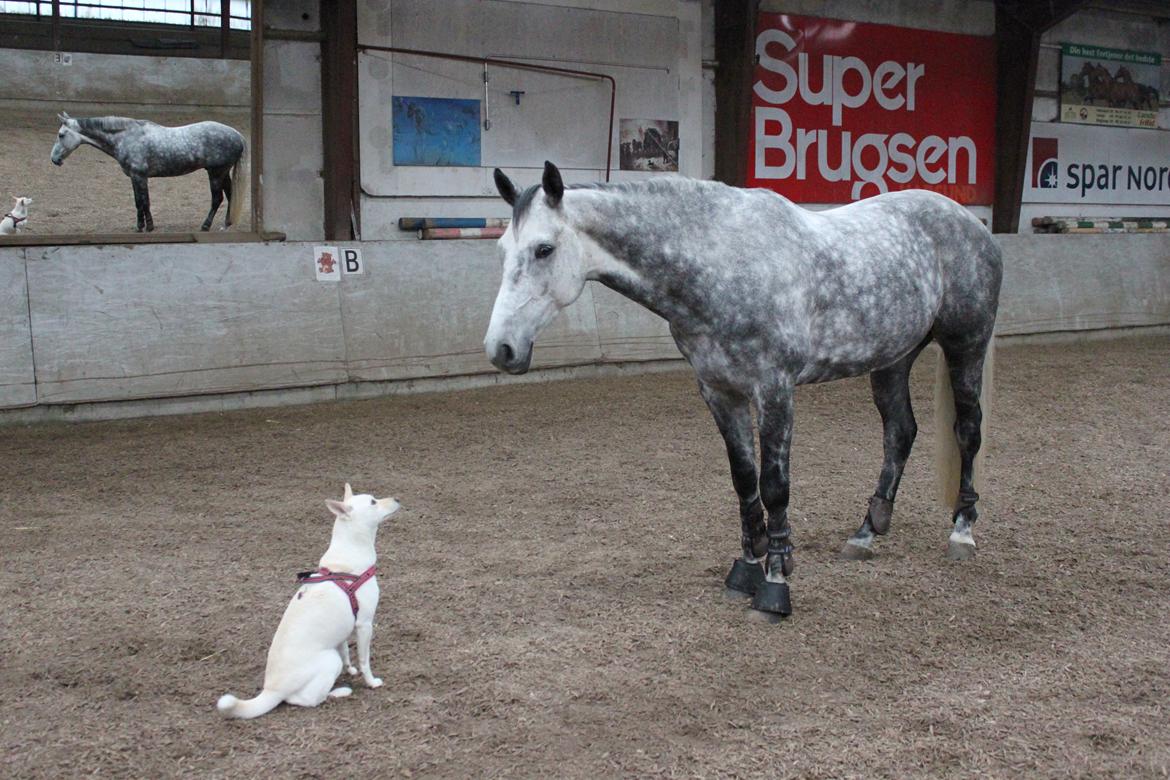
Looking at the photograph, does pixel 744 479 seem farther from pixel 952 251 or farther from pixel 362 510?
pixel 362 510

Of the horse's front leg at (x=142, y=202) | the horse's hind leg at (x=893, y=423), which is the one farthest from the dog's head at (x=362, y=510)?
the horse's front leg at (x=142, y=202)

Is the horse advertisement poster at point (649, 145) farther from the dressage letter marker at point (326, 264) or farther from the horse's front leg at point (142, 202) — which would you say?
the horse's front leg at point (142, 202)

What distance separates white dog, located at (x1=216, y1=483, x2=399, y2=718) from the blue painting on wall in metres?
6.61

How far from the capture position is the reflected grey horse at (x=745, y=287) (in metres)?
3.72

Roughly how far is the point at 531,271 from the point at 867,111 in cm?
935

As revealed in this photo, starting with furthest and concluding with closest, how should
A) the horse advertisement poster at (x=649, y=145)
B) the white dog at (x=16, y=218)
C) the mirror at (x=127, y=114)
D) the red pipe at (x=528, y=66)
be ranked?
the horse advertisement poster at (x=649, y=145) → the red pipe at (x=528, y=66) → the mirror at (x=127, y=114) → the white dog at (x=16, y=218)

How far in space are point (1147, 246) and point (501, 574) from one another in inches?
431

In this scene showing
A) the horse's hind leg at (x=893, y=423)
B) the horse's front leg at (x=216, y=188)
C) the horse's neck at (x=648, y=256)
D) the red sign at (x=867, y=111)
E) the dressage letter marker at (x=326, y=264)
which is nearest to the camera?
the horse's neck at (x=648, y=256)

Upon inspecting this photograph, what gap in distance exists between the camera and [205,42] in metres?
9.06

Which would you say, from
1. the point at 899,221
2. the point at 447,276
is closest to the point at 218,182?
the point at 447,276

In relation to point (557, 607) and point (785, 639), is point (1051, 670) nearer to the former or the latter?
point (785, 639)

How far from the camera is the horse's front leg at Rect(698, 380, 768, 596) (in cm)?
418

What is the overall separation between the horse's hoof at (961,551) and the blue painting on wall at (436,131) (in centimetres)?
630

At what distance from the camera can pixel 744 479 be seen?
4297 mm
